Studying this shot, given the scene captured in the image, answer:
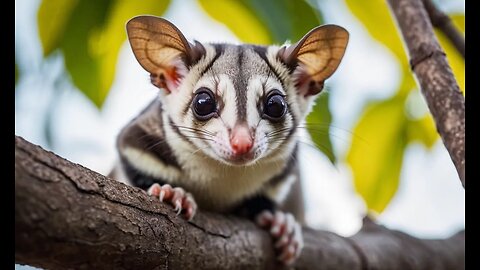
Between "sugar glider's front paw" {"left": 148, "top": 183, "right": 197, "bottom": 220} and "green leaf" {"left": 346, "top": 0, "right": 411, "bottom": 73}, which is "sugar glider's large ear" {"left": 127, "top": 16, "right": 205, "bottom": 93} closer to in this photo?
"sugar glider's front paw" {"left": 148, "top": 183, "right": 197, "bottom": 220}

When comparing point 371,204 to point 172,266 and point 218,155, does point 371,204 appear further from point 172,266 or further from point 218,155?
point 172,266

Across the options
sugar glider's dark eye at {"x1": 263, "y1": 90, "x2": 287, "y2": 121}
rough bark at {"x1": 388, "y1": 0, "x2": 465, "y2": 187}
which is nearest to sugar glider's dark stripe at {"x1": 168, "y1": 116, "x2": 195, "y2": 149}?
sugar glider's dark eye at {"x1": 263, "y1": 90, "x2": 287, "y2": 121}

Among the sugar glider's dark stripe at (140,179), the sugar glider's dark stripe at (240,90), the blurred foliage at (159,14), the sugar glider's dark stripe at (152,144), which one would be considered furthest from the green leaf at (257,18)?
the sugar glider's dark stripe at (140,179)

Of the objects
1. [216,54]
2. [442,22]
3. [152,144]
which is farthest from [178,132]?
[442,22]

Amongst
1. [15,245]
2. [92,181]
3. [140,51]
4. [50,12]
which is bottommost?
[15,245]

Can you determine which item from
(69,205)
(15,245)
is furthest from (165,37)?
(15,245)
